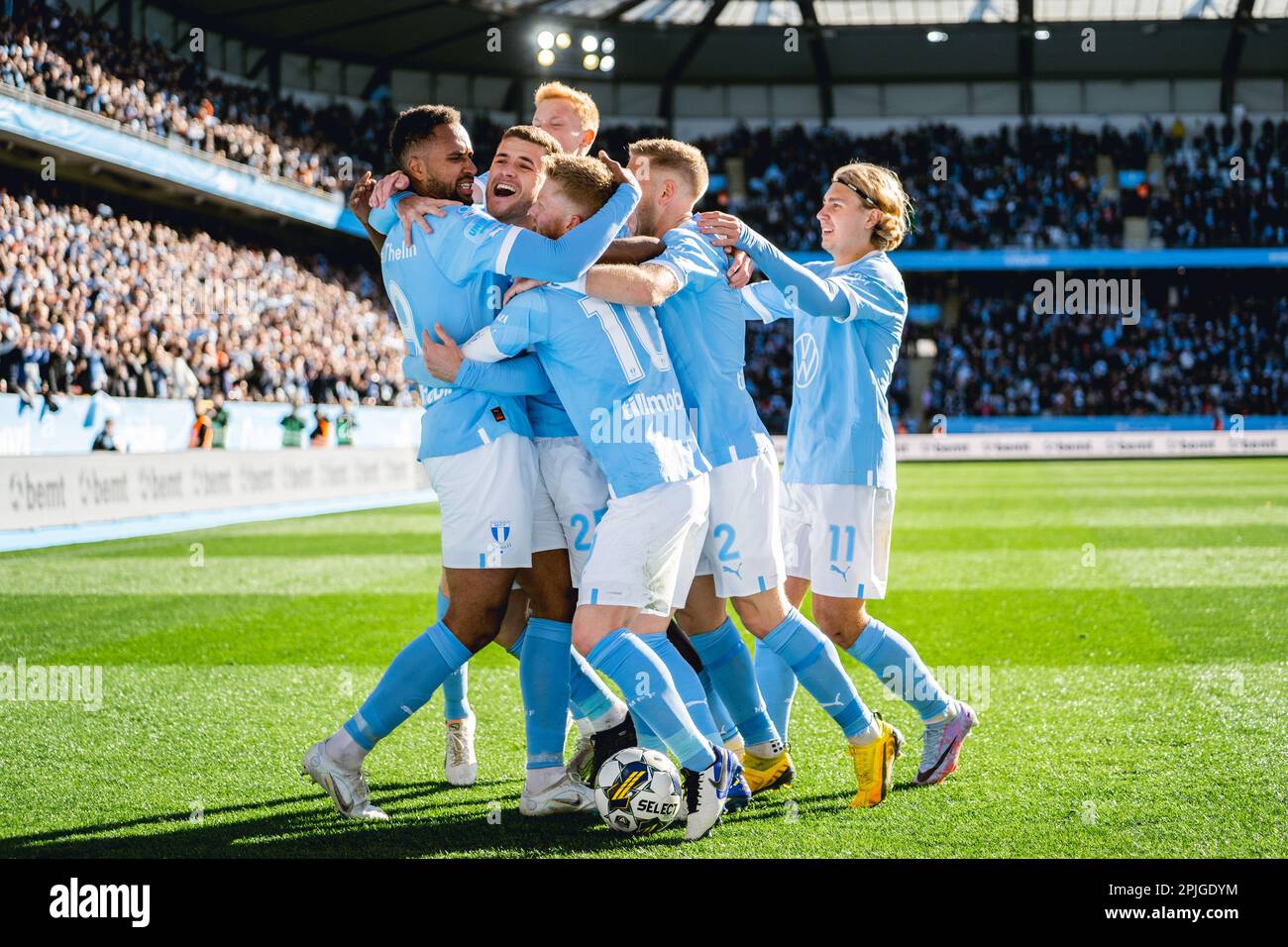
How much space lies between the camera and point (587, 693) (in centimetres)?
459

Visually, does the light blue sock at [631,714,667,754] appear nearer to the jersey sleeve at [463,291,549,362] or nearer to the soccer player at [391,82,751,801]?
the soccer player at [391,82,751,801]

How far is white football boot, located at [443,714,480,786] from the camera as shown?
471cm

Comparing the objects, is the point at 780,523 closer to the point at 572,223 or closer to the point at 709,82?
the point at 572,223

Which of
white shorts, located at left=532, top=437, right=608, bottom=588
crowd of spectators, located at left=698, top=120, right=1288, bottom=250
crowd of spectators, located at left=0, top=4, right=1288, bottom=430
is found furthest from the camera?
crowd of spectators, located at left=698, top=120, right=1288, bottom=250

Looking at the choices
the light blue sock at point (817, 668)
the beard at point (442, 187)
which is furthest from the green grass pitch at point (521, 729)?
the beard at point (442, 187)

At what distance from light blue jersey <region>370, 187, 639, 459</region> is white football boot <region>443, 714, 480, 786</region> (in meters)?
1.18

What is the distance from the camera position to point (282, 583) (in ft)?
34.5

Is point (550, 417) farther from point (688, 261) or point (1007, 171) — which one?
point (1007, 171)

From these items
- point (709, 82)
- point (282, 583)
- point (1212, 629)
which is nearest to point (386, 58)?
point (709, 82)

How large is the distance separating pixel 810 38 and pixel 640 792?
39.6 metres

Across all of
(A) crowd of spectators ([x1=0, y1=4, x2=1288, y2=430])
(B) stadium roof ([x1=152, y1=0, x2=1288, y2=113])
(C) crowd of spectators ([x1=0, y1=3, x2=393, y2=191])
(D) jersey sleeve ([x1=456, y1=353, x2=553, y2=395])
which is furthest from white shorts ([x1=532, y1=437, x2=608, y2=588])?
(B) stadium roof ([x1=152, y1=0, x2=1288, y2=113])

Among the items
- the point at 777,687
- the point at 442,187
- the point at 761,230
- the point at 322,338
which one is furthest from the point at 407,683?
the point at 761,230

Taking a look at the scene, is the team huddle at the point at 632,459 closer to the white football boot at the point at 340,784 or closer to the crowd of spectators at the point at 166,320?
the white football boot at the point at 340,784

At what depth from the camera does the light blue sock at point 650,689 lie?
377cm
